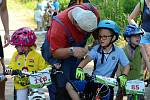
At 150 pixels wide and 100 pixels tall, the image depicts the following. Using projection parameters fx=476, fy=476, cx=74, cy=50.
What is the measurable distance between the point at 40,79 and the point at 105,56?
3.17ft

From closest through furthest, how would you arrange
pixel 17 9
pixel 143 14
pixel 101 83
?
1. pixel 101 83
2. pixel 143 14
3. pixel 17 9

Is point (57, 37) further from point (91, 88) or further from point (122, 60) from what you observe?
point (122, 60)

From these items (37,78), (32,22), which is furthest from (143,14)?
(32,22)

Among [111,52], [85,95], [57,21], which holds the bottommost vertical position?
[85,95]

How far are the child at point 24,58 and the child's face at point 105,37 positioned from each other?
86cm

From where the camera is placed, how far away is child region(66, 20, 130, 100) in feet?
18.4

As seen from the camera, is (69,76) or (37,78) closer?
(37,78)

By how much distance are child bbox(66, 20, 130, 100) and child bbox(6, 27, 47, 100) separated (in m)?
0.67

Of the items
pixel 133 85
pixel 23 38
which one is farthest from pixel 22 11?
pixel 133 85

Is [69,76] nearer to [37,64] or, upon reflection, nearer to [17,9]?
[37,64]

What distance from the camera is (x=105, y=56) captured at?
5.75 m

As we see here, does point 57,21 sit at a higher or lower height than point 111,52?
higher

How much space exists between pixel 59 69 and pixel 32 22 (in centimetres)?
1899

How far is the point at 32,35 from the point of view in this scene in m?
6.15
